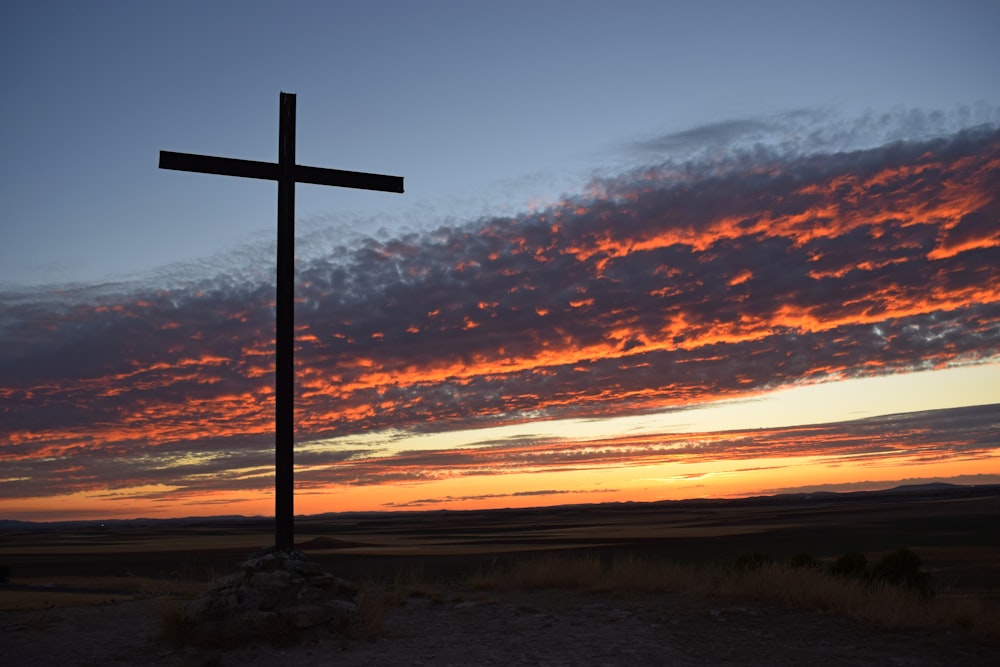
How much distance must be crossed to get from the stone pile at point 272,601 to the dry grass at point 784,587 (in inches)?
186

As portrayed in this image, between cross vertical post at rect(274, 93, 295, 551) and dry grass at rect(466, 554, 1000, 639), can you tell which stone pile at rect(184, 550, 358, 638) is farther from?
dry grass at rect(466, 554, 1000, 639)

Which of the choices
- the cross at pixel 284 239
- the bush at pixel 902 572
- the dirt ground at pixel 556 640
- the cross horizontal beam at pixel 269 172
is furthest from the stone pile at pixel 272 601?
the bush at pixel 902 572

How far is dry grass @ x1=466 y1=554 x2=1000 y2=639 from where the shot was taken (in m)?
11.7

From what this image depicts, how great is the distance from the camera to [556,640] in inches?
426

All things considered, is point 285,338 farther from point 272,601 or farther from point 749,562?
point 749,562

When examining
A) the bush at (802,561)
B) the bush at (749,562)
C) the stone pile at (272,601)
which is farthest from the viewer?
the bush at (802,561)

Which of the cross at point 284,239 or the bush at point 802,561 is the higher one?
the cross at point 284,239

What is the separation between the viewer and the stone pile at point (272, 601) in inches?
431

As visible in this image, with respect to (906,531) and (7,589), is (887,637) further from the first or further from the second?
(906,531)

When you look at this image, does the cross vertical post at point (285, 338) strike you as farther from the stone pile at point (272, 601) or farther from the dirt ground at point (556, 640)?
the dirt ground at point (556, 640)

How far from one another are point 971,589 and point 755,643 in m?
13.4

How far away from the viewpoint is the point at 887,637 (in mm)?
10945

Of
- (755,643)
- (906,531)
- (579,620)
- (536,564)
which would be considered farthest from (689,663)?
(906,531)

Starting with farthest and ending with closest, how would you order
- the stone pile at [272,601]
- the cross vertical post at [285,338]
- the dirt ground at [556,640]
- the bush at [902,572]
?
1. the bush at [902,572]
2. the cross vertical post at [285,338]
3. the stone pile at [272,601]
4. the dirt ground at [556,640]
